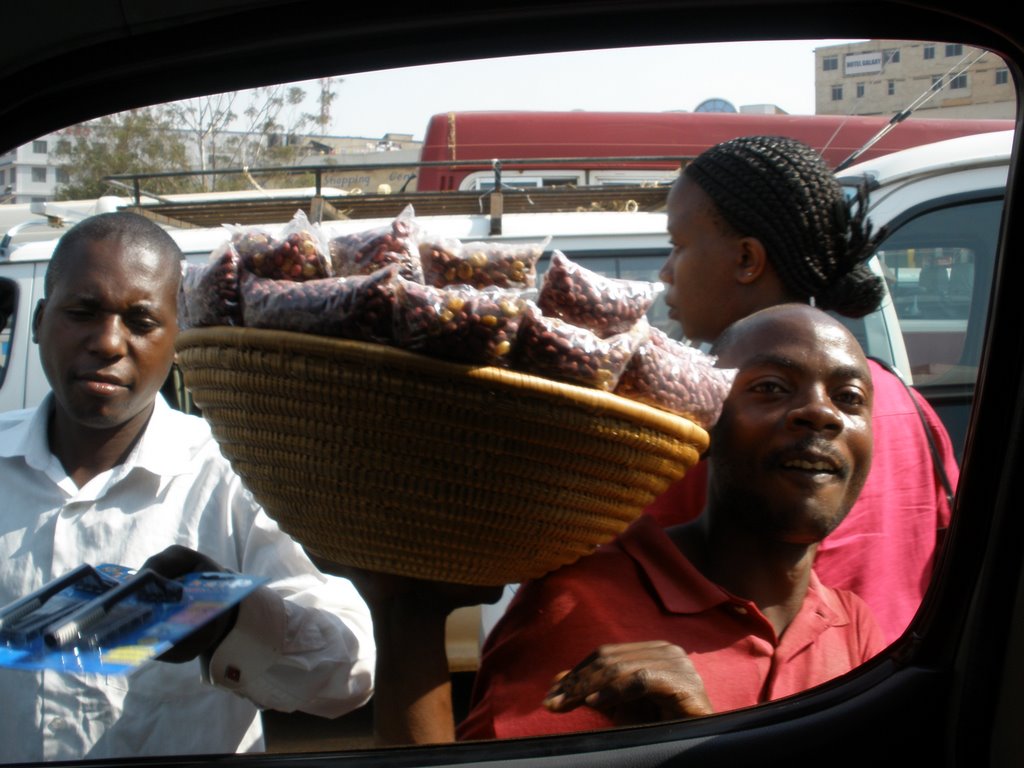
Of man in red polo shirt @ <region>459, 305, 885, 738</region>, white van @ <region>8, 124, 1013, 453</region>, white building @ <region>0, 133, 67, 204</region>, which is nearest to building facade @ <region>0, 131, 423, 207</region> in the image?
white building @ <region>0, 133, 67, 204</region>

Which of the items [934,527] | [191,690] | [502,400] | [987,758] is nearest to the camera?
[502,400]

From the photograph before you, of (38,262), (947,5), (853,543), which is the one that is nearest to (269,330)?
(947,5)

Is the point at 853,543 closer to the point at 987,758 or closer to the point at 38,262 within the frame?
the point at 987,758

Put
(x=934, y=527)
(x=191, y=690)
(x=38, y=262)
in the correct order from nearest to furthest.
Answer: (x=191, y=690) → (x=934, y=527) → (x=38, y=262)

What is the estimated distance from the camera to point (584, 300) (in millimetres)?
1184

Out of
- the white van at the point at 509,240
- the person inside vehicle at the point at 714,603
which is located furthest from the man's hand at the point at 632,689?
the white van at the point at 509,240

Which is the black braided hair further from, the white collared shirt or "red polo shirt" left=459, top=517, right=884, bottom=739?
the white collared shirt

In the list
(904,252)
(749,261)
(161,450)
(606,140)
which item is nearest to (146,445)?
(161,450)

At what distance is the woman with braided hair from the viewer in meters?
1.56

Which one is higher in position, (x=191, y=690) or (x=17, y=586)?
(x=17, y=586)

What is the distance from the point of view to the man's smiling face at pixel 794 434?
143 cm

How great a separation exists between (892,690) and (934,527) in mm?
315

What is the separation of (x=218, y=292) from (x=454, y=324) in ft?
0.95

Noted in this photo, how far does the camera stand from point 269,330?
111 centimetres
